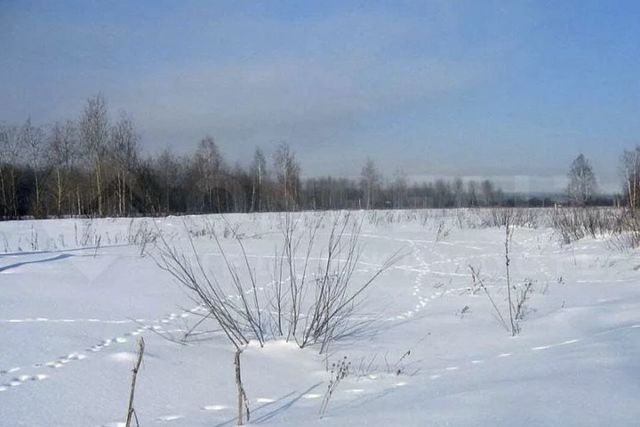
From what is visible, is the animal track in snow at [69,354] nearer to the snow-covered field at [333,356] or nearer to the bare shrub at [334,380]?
the snow-covered field at [333,356]

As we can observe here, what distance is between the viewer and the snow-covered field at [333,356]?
269 centimetres

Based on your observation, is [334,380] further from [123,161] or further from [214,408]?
[123,161]

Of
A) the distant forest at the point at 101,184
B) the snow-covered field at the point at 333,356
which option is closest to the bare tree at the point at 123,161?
the distant forest at the point at 101,184

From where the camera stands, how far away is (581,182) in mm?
25203

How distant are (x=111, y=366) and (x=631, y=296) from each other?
5.73 m

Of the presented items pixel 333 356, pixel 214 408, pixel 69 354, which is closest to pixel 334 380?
pixel 333 356

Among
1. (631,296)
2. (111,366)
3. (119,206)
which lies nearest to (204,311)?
(111,366)

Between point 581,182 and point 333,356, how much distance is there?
24029 millimetres

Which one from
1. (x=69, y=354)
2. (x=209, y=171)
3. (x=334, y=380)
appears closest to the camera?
(x=334, y=380)

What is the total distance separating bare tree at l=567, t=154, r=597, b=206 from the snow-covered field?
1495 cm

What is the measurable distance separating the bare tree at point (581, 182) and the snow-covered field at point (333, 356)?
49.1 ft

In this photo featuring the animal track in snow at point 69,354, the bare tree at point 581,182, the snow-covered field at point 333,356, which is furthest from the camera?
the bare tree at point 581,182

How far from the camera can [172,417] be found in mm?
2984

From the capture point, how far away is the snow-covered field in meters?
2.69
